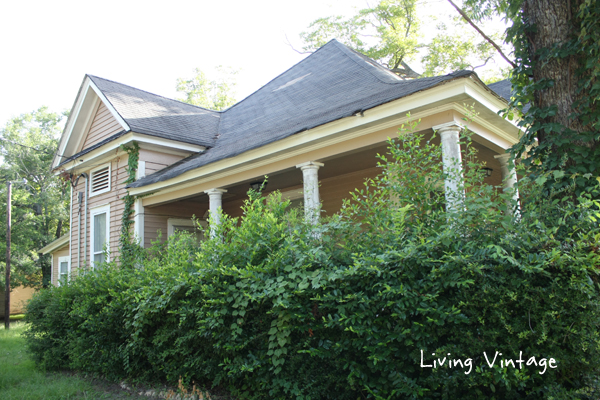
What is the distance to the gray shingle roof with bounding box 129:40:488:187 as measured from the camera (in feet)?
21.3

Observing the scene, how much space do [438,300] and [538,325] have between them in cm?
60

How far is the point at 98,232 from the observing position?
12141 millimetres

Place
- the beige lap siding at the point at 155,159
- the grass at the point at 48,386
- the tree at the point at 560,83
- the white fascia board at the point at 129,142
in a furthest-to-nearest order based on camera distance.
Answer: the beige lap siding at the point at 155,159
the white fascia board at the point at 129,142
the grass at the point at 48,386
the tree at the point at 560,83

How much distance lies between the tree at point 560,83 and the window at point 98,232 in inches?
423

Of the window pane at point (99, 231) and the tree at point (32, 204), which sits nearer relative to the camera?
the window pane at point (99, 231)

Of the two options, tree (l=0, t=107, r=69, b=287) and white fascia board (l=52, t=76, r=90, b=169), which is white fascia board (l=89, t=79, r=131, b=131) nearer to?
white fascia board (l=52, t=76, r=90, b=169)

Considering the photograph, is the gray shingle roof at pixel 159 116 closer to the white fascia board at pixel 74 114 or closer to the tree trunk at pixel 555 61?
the white fascia board at pixel 74 114

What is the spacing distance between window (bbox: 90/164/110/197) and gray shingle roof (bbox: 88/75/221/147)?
71.7 inches

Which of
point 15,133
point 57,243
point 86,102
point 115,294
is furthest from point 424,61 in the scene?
point 15,133

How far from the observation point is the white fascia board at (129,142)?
414 inches

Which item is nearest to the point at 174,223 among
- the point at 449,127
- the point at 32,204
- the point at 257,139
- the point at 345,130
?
the point at 257,139

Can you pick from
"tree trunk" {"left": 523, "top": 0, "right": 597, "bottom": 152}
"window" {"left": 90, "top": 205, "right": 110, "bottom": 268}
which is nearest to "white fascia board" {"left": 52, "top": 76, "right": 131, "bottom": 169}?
"window" {"left": 90, "top": 205, "right": 110, "bottom": 268}

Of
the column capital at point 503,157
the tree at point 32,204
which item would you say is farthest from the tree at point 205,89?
the column capital at point 503,157

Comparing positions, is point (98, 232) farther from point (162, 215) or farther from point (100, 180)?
point (162, 215)
